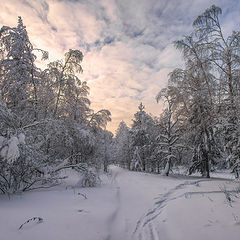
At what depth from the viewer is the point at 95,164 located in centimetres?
957

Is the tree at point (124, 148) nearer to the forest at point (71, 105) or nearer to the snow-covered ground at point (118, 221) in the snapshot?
the forest at point (71, 105)

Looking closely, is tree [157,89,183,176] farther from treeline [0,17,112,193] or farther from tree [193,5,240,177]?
treeline [0,17,112,193]

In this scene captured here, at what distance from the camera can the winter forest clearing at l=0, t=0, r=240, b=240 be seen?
10.0ft

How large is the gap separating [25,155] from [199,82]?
10.0 metres

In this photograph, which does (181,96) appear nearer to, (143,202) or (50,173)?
(143,202)

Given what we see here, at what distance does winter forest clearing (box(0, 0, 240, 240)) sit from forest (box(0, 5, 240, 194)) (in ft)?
0.16

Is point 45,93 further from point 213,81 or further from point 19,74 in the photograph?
point 213,81

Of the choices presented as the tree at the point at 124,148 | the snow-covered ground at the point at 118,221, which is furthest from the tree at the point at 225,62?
the tree at the point at 124,148

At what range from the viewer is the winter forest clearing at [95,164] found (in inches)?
120

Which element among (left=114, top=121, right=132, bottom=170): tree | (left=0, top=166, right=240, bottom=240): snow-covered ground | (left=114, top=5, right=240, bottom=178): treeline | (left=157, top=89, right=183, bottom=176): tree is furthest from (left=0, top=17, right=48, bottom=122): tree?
(left=114, top=121, right=132, bottom=170): tree

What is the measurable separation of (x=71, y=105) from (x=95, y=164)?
4828 mm

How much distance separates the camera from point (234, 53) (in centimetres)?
717

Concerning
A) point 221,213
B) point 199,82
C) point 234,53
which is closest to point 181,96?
point 199,82

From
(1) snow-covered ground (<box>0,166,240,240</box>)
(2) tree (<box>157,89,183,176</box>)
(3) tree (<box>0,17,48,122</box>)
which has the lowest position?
(1) snow-covered ground (<box>0,166,240,240</box>)
